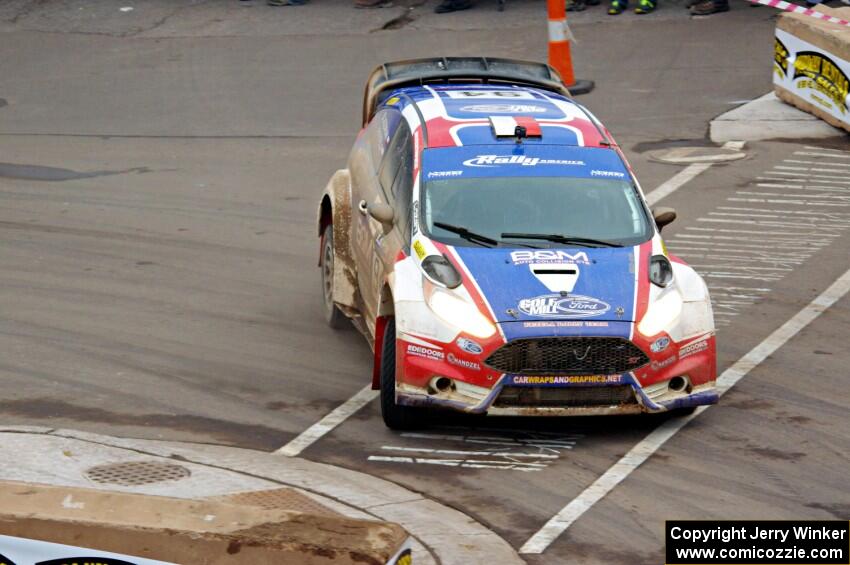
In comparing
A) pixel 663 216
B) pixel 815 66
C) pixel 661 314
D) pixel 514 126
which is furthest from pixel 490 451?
pixel 815 66

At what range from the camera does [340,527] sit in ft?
20.4

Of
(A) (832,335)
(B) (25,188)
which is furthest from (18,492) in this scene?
(B) (25,188)

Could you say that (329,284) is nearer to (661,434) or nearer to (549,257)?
(549,257)

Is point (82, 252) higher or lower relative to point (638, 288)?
lower

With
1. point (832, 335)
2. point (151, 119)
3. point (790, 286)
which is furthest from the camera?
point (151, 119)

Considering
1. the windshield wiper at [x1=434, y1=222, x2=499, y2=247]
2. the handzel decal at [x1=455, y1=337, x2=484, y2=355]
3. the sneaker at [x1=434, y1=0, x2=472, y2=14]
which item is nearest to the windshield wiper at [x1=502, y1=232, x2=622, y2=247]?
the windshield wiper at [x1=434, y1=222, x2=499, y2=247]

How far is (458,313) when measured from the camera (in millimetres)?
9789

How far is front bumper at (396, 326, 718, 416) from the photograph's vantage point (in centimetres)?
963

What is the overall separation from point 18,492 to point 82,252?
28.5ft

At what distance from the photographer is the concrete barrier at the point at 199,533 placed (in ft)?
19.4

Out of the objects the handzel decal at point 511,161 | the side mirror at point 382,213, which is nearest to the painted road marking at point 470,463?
the side mirror at point 382,213

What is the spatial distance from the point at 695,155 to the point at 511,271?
9104 millimetres

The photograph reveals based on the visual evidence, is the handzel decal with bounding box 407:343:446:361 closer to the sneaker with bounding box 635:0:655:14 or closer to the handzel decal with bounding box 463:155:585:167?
the handzel decal with bounding box 463:155:585:167

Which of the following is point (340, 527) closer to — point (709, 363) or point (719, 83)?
point (709, 363)
